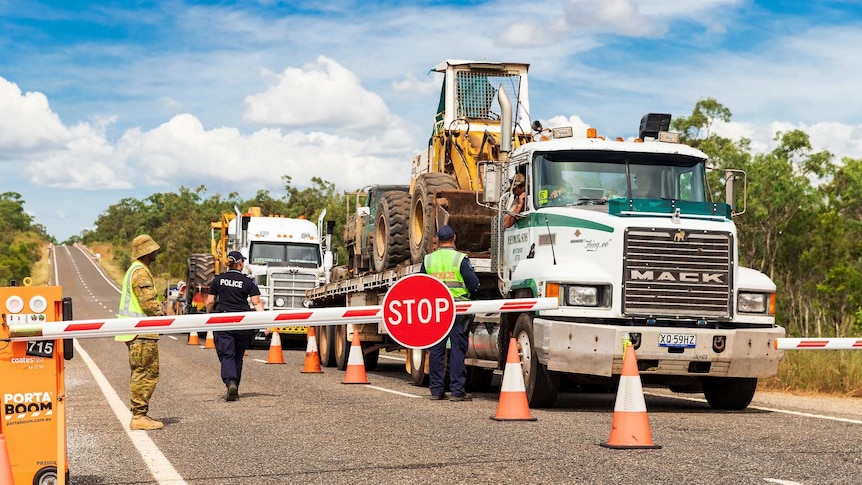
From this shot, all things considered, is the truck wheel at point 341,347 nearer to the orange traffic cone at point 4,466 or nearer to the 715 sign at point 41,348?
the 715 sign at point 41,348

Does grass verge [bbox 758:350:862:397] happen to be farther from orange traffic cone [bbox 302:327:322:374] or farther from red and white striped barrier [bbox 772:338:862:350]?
orange traffic cone [bbox 302:327:322:374]

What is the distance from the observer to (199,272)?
125 feet

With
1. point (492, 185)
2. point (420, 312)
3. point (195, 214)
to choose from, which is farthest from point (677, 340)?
point (195, 214)

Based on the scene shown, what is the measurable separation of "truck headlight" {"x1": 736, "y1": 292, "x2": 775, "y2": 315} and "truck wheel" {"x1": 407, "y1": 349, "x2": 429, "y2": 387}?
4883 millimetres

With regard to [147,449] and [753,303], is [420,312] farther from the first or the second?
[753,303]

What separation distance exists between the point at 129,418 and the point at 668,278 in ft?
18.3

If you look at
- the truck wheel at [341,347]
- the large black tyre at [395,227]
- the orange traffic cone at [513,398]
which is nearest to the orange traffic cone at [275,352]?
the truck wheel at [341,347]

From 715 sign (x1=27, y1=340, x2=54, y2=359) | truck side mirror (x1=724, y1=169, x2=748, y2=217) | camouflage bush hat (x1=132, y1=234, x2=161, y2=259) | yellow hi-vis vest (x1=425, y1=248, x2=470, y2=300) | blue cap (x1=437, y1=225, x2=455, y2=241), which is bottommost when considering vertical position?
715 sign (x1=27, y1=340, x2=54, y2=359)

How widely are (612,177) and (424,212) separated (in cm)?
324

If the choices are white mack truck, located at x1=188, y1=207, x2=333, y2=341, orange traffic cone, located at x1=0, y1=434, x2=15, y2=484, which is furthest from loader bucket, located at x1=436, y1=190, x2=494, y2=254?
white mack truck, located at x1=188, y1=207, x2=333, y2=341

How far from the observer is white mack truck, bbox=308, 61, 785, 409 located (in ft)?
38.0

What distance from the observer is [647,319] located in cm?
1171

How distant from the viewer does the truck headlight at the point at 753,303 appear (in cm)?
1198

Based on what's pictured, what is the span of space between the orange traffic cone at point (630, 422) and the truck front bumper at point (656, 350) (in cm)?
248
